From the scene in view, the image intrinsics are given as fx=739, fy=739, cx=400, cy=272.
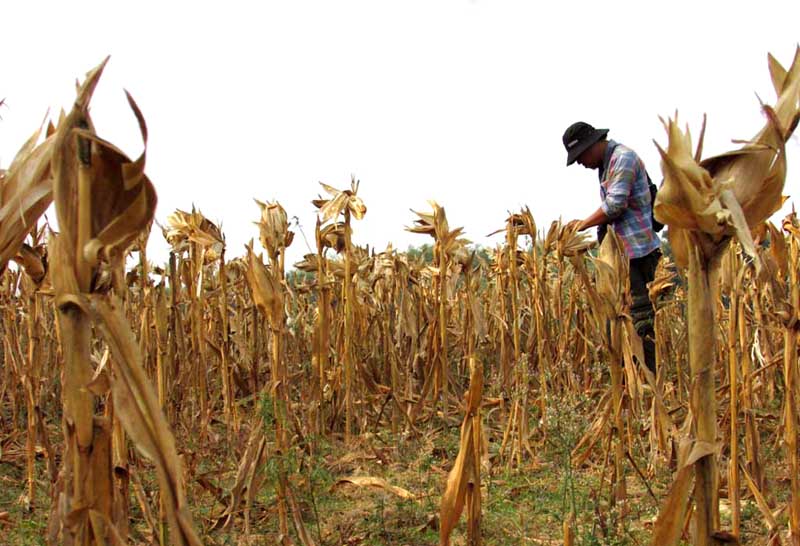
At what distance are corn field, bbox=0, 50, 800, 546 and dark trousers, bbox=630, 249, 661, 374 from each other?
0.29 m

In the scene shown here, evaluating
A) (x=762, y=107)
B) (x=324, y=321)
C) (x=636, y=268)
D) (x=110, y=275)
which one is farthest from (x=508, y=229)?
(x=110, y=275)

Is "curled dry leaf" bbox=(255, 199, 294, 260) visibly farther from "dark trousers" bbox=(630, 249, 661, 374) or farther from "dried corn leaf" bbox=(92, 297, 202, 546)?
"dried corn leaf" bbox=(92, 297, 202, 546)

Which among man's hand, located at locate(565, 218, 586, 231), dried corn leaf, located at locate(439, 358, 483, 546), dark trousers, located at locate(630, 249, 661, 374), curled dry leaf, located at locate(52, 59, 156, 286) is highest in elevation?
man's hand, located at locate(565, 218, 586, 231)

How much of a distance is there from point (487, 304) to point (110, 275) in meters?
7.29

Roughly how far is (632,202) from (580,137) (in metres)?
0.51

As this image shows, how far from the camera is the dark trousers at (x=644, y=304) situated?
13.7ft

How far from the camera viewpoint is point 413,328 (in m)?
6.41

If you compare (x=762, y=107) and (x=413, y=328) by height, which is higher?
(x=413, y=328)

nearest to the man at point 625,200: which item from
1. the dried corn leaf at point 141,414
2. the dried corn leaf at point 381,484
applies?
the dried corn leaf at point 381,484

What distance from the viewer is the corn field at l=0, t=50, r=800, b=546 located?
1.26 metres

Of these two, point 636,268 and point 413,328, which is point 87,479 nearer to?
point 636,268

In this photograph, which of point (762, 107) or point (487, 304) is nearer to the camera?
point (762, 107)

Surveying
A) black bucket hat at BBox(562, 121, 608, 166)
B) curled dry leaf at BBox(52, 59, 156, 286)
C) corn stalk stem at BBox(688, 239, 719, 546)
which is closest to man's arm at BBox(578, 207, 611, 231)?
black bucket hat at BBox(562, 121, 608, 166)

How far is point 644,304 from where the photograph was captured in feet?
14.4
